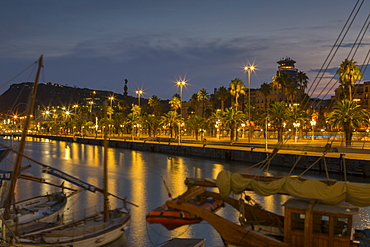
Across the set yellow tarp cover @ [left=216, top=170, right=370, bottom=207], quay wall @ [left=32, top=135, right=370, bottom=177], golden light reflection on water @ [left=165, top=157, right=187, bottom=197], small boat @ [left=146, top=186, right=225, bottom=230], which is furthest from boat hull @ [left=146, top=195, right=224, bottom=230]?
golden light reflection on water @ [left=165, top=157, right=187, bottom=197]

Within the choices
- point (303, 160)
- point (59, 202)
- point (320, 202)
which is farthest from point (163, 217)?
point (303, 160)

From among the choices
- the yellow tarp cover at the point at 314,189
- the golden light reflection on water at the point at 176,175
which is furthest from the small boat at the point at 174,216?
the golden light reflection on water at the point at 176,175

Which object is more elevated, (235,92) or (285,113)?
(235,92)

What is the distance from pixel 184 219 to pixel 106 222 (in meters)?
9.26

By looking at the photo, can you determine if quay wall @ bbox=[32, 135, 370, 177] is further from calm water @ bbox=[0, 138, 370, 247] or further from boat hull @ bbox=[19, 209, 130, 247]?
boat hull @ bbox=[19, 209, 130, 247]

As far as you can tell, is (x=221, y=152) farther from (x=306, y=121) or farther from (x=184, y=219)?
(x=184, y=219)

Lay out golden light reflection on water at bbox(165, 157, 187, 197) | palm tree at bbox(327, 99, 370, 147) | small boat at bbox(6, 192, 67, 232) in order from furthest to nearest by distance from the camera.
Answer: palm tree at bbox(327, 99, 370, 147) → golden light reflection on water at bbox(165, 157, 187, 197) → small boat at bbox(6, 192, 67, 232)

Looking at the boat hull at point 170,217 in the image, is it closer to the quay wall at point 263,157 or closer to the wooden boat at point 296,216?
the wooden boat at point 296,216

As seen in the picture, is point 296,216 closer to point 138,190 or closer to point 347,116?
point 138,190

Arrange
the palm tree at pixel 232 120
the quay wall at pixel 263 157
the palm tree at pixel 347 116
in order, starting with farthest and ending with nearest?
the palm tree at pixel 232 120, the palm tree at pixel 347 116, the quay wall at pixel 263 157

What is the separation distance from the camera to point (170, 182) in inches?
2149

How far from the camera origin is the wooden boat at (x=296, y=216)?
51.8 feet

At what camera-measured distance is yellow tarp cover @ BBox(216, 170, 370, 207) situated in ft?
54.4

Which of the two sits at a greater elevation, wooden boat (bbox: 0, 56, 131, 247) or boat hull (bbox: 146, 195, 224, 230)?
boat hull (bbox: 146, 195, 224, 230)
